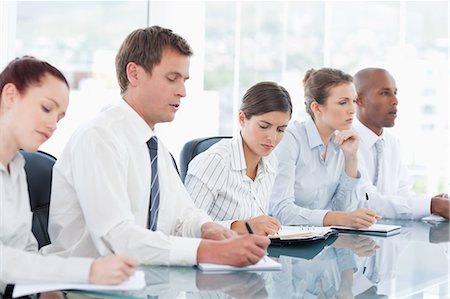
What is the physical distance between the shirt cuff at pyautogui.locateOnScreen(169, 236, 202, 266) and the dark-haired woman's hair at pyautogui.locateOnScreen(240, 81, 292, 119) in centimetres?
95

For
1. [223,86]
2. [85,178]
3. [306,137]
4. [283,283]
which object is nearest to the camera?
[283,283]

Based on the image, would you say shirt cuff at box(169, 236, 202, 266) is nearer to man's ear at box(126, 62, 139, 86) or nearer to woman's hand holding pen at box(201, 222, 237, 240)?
woman's hand holding pen at box(201, 222, 237, 240)

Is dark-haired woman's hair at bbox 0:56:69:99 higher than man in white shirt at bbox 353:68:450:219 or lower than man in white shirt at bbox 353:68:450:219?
higher

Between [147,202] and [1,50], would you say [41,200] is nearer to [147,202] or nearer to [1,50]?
[147,202]

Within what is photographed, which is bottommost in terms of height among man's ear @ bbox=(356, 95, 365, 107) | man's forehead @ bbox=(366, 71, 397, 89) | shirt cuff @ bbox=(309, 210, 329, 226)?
shirt cuff @ bbox=(309, 210, 329, 226)

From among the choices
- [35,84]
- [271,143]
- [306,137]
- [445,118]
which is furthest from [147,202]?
[445,118]

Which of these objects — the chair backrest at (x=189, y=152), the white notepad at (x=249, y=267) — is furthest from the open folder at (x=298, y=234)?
the chair backrest at (x=189, y=152)

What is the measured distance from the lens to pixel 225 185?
2.76m

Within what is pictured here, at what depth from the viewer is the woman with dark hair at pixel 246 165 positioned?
2.75 m

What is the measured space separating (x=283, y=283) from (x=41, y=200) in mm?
894

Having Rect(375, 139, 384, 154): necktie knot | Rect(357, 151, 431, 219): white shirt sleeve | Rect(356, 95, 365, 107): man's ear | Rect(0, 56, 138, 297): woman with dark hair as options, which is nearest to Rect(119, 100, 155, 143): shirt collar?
Rect(0, 56, 138, 297): woman with dark hair

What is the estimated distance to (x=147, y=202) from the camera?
89.4 inches

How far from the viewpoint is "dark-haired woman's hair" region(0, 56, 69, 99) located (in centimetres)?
193

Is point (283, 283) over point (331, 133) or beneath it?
beneath
